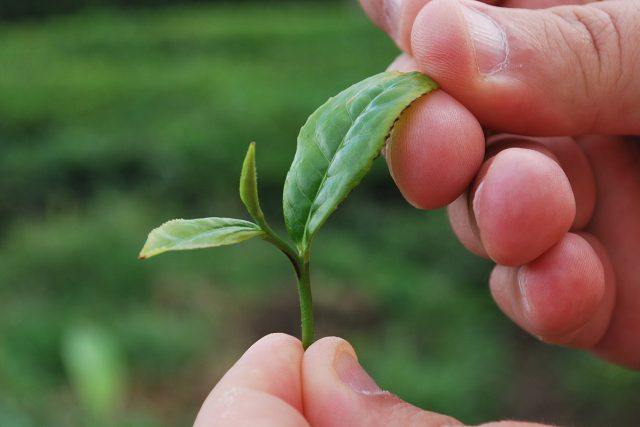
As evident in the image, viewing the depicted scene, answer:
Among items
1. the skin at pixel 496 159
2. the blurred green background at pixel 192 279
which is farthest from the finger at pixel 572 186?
the blurred green background at pixel 192 279

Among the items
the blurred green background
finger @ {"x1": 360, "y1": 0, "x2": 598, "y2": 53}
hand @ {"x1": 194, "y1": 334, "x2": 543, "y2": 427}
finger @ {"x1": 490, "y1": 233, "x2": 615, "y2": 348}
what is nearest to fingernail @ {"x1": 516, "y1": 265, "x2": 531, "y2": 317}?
finger @ {"x1": 490, "y1": 233, "x2": 615, "y2": 348}

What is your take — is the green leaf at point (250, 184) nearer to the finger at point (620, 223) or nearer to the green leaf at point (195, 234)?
the green leaf at point (195, 234)

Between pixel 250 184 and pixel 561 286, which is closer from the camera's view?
pixel 250 184

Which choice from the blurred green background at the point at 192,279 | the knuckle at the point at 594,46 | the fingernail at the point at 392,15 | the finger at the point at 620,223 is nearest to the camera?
the knuckle at the point at 594,46

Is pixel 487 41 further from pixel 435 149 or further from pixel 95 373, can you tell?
pixel 95 373

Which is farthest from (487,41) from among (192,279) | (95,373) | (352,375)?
(192,279)

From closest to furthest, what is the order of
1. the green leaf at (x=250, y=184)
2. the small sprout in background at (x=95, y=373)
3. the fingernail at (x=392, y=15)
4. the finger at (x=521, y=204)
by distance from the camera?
the green leaf at (x=250, y=184)
the finger at (x=521, y=204)
the fingernail at (x=392, y=15)
the small sprout in background at (x=95, y=373)
